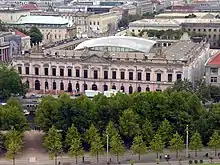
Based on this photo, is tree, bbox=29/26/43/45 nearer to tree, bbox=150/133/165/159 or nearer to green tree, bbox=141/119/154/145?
green tree, bbox=141/119/154/145

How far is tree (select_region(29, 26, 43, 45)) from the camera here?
550 ft

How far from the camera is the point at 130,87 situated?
107625mm

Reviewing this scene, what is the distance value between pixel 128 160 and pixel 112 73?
37926 millimetres

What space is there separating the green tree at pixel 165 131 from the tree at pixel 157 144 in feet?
5.29

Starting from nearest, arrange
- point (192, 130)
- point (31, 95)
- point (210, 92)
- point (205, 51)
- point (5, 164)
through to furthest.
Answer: point (5, 164)
point (192, 130)
point (210, 92)
point (31, 95)
point (205, 51)

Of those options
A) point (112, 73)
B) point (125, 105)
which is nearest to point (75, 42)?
point (112, 73)

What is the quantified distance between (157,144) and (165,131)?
3.52 m

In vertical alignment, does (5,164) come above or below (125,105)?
below

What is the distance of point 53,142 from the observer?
238 ft

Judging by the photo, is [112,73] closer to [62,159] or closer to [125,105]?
[125,105]

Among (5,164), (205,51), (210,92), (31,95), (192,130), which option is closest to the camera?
(5,164)

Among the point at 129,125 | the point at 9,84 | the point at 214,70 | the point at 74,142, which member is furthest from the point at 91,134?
the point at 214,70

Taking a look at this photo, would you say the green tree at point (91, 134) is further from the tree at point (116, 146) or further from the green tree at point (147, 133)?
the green tree at point (147, 133)

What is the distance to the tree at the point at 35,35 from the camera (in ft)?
550
